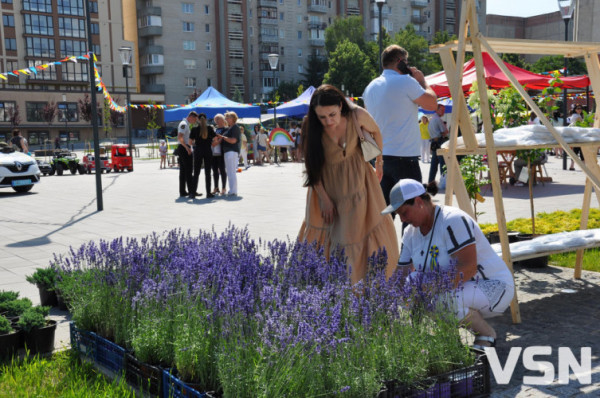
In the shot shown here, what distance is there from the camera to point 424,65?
85.3m

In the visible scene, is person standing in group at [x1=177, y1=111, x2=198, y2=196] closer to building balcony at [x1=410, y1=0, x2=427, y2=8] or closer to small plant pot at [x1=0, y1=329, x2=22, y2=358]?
small plant pot at [x1=0, y1=329, x2=22, y2=358]

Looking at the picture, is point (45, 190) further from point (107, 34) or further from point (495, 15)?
point (495, 15)

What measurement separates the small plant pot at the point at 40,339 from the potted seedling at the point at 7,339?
8 cm

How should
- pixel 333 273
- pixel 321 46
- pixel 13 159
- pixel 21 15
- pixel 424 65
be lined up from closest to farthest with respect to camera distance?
pixel 333 273 → pixel 13 159 → pixel 21 15 → pixel 424 65 → pixel 321 46

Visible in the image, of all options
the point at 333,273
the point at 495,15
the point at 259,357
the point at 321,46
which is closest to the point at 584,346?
the point at 333,273

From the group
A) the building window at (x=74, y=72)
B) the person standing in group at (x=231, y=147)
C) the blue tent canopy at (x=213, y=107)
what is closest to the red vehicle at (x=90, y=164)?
the blue tent canopy at (x=213, y=107)

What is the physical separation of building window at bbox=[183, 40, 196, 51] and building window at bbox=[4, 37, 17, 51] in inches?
762

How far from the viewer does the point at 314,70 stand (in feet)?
290

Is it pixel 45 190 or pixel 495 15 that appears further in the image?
pixel 495 15

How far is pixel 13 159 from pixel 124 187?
307 centimetres

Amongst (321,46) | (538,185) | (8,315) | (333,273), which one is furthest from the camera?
(321,46)

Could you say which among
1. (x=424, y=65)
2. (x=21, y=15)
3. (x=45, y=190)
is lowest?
(x=45, y=190)

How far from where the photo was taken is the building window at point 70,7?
3162 inches

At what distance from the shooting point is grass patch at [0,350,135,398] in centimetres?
361
